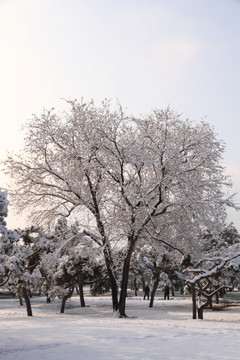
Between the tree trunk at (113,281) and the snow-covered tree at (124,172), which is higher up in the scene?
the snow-covered tree at (124,172)

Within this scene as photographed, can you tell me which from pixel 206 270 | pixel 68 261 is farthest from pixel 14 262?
pixel 206 270

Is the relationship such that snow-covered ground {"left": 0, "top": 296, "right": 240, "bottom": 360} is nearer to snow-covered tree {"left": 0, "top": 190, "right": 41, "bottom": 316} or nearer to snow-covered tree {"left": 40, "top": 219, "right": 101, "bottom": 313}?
snow-covered tree {"left": 0, "top": 190, "right": 41, "bottom": 316}

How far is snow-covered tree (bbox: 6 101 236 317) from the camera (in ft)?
71.1

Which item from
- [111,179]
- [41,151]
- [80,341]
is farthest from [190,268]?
[80,341]

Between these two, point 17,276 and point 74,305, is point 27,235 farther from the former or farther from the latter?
point 74,305

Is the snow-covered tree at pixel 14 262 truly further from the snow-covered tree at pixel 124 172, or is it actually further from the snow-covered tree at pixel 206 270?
the snow-covered tree at pixel 206 270

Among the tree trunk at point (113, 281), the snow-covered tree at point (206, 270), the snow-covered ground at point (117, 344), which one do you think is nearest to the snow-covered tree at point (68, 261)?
the tree trunk at point (113, 281)

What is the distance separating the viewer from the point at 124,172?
2312cm

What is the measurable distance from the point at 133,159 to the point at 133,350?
1251cm

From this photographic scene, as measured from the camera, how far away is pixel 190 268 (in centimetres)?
2277

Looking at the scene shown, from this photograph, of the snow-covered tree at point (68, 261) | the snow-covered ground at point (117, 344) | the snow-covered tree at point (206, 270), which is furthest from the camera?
the snow-covered tree at point (68, 261)

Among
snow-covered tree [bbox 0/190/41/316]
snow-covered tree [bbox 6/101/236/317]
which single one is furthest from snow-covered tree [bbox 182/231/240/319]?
snow-covered tree [bbox 0/190/41/316]

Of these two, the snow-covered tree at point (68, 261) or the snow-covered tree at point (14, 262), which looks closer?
the snow-covered tree at point (14, 262)

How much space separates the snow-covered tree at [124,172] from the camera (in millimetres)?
21672
